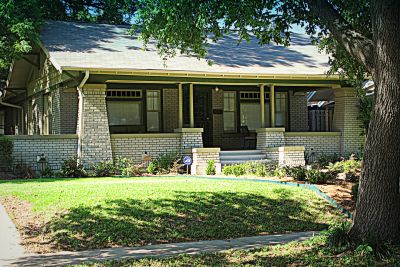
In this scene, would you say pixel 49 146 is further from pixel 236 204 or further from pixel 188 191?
pixel 236 204

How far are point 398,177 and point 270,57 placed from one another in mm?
15441

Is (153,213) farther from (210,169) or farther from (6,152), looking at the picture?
(6,152)

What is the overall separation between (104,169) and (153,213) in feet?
26.7

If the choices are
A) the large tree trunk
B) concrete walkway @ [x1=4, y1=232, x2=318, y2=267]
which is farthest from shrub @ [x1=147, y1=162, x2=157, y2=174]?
the large tree trunk

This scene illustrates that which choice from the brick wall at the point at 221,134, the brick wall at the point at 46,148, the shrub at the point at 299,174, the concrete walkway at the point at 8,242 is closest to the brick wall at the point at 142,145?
the brick wall at the point at 46,148

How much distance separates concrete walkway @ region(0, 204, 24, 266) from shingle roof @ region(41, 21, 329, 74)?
8381 mm

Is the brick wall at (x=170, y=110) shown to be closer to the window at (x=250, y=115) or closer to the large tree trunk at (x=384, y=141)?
the window at (x=250, y=115)

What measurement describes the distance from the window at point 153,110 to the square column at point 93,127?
388 cm

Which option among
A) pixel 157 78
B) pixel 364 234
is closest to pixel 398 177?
pixel 364 234

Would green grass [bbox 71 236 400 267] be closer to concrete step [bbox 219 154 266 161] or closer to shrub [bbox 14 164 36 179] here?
shrub [bbox 14 164 36 179]

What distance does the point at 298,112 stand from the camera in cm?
2589

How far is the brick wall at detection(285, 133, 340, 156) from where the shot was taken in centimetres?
2189

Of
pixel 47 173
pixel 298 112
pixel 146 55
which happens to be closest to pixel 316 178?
pixel 47 173

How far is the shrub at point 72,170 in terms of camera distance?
709 inches
